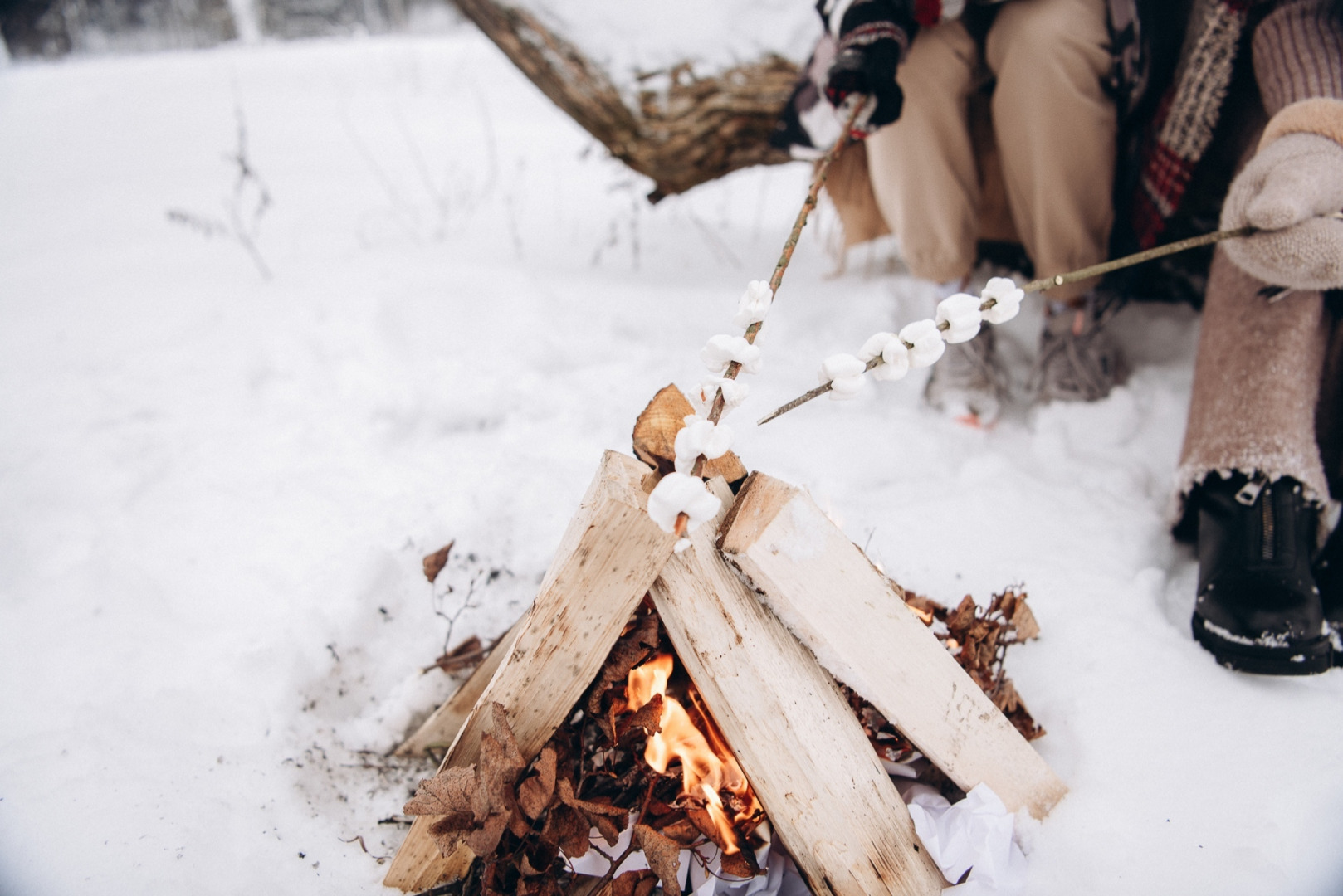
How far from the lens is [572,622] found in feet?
2.63

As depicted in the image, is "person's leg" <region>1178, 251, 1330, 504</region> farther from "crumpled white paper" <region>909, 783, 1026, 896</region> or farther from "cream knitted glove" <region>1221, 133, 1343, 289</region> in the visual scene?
"crumpled white paper" <region>909, 783, 1026, 896</region>

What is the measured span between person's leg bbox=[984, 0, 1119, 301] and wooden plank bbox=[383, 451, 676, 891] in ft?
5.24

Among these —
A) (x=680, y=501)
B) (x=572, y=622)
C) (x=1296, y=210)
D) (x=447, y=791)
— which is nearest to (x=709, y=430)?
(x=680, y=501)

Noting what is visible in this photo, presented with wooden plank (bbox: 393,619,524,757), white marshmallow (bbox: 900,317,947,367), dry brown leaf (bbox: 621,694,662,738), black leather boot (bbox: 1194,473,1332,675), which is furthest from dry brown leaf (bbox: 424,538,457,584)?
black leather boot (bbox: 1194,473,1332,675)

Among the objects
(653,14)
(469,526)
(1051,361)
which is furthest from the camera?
(653,14)

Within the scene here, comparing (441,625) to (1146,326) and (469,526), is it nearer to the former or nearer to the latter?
(469,526)

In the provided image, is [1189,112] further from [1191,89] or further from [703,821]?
[703,821]

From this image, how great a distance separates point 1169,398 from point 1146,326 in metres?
0.46

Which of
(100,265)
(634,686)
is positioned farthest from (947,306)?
(100,265)

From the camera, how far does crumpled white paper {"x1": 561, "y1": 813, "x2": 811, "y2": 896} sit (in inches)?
34.4

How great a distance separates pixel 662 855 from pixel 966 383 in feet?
5.24

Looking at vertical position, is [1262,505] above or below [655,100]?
below

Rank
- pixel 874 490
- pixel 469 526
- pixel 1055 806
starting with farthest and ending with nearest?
pixel 874 490
pixel 469 526
pixel 1055 806

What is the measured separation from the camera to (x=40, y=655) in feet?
3.85
